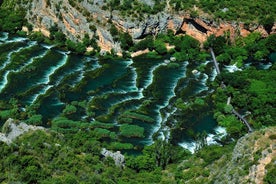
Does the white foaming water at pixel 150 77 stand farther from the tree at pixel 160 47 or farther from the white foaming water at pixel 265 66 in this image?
the white foaming water at pixel 265 66

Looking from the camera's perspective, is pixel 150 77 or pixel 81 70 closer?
pixel 150 77

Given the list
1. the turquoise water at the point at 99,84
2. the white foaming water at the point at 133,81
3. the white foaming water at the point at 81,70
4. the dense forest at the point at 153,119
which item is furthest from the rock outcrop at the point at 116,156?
the white foaming water at the point at 81,70

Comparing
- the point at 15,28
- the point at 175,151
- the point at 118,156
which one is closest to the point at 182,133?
the point at 175,151

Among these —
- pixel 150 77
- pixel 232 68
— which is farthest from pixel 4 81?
pixel 232 68

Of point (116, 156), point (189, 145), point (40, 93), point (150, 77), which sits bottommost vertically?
point (150, 77)

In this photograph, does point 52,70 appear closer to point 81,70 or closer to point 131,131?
point 81,70

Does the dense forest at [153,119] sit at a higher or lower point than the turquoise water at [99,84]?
higher

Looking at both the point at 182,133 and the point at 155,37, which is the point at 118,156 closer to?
the point at 182,133
